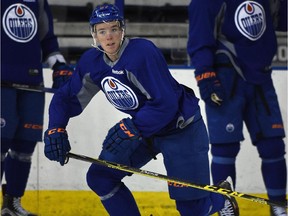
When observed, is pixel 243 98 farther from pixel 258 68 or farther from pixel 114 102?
pixel 114 102

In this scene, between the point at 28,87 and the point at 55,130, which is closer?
the point at 55,130

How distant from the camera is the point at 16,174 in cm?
371

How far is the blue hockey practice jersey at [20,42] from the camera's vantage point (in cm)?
364

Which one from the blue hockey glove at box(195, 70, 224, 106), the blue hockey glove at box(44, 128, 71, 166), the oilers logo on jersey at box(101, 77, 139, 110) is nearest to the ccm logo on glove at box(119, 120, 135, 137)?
the oilers logo on jersey at box(101, 77, 139, 110)

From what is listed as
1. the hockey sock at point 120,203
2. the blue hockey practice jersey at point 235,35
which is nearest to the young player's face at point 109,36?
the hockey sock at point 120,203

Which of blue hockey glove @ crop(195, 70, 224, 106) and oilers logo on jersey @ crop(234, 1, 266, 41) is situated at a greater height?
oilers logo on jersey @ crop(234, 1, 266, 41)

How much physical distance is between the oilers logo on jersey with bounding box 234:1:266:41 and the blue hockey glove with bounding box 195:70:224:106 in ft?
0.79

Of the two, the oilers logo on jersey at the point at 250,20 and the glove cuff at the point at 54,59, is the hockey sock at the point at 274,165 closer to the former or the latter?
Result: the oilers logo on jersey at the point at 250,20

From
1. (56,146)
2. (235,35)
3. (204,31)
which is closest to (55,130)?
(56,146)

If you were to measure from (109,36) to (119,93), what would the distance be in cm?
21

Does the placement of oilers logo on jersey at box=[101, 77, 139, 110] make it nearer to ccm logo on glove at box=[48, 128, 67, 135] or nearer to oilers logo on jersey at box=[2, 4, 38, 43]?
ccm logo on glove at box=[48, 128, 67, 135]

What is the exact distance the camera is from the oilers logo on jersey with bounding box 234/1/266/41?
3.58m

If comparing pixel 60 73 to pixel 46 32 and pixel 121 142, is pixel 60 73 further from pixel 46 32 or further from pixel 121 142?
pixel 121 142

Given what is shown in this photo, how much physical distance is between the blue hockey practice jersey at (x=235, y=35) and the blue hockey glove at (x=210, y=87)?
5 centimetres
